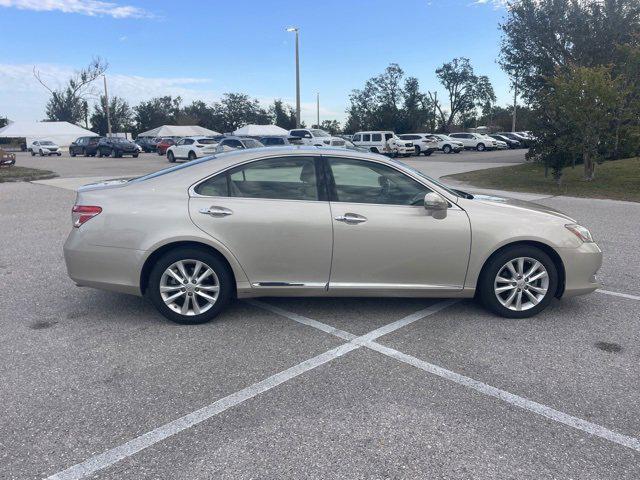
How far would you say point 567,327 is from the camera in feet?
14.7

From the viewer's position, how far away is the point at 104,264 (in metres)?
4.35

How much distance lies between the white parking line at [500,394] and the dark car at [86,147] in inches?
1683

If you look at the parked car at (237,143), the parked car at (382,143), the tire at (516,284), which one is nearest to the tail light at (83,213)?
the tire at (516,284)

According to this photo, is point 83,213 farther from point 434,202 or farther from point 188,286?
point 434,202

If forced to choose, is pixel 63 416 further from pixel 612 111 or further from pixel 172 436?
pixel 612 111

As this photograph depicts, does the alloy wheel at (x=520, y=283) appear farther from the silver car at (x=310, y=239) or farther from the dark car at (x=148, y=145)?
the dark car at (x=148, y=145)

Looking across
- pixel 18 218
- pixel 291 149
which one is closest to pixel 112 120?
pixel 18 218

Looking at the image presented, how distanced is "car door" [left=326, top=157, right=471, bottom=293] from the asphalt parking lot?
411 mm

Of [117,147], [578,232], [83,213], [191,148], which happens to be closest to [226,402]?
[83,213]

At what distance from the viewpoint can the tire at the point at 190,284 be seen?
Result: 4336 mm

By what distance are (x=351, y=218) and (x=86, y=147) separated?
143ft

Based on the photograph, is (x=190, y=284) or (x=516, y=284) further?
(x=516, y=284)

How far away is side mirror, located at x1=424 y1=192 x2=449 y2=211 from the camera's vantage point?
173 inches

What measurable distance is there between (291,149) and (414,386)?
2.38 meters
